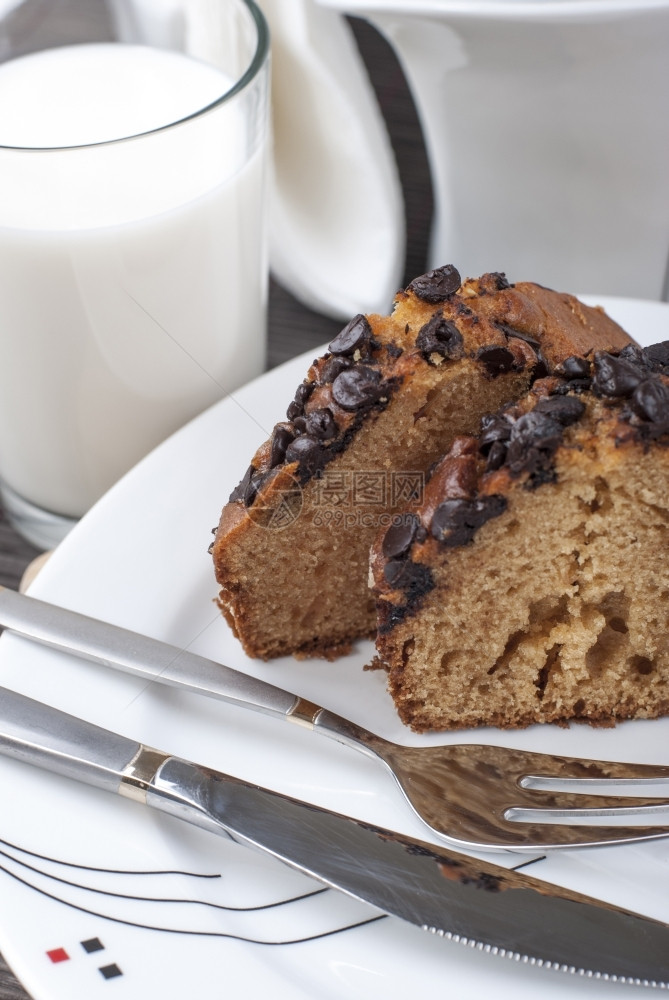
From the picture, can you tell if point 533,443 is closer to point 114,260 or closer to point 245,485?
point 245,485

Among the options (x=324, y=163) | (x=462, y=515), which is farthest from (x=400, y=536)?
(x=324, y=163)

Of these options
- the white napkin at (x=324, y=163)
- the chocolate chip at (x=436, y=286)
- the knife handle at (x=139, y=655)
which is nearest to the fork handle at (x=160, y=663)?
the knife handle at (x=139, y=655)

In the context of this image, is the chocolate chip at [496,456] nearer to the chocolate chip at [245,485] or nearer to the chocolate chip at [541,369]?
the chocolate chip at [541,369]

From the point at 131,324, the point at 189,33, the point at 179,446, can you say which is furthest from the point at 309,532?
the point at 189,33

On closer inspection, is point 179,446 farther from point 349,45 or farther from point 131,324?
point 349,45

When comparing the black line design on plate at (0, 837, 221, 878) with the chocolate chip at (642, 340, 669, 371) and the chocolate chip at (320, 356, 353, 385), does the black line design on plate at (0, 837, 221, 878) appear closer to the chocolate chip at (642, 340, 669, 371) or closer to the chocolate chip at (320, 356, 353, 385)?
the chocolate chip at (320, 356, 353, 385)

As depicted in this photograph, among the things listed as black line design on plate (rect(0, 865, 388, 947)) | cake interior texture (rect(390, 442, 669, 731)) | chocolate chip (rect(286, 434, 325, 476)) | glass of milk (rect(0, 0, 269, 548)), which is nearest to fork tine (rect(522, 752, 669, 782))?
cake interior texture (rect(390, 442, 669, 731))
